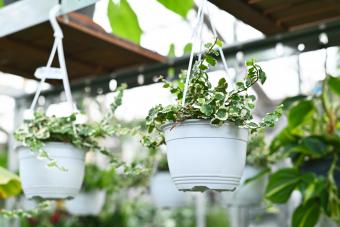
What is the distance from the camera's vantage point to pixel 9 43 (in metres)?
2.12

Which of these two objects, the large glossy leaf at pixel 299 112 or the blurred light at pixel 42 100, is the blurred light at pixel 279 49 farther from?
the blurred light at pixel 42 100

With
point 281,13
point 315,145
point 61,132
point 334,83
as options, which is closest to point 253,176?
point 315,145

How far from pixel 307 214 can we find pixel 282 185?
18 cm

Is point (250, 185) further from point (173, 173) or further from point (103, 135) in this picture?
point (173, 173)

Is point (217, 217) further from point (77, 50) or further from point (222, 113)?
point (222, 113)

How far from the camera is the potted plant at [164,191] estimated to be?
2871 mm

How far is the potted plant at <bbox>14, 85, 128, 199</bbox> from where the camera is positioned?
5.26 ft

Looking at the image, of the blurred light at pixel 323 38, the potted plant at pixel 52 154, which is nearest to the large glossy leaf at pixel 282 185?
the blurred light at pixel 323 38

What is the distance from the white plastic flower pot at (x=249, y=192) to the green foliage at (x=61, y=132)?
106 centimetres

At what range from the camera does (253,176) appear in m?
2.63

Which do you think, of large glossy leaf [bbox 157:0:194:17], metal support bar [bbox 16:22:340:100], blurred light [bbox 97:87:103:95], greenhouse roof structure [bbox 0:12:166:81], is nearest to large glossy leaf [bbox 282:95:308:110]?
metal support bar [bbox 16:22:340:100]

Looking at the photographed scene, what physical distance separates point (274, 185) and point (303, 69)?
3.09ft

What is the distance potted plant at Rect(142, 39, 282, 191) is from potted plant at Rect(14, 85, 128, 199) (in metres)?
0.51

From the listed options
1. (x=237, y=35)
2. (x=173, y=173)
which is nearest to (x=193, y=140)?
(x=173, y=173)
